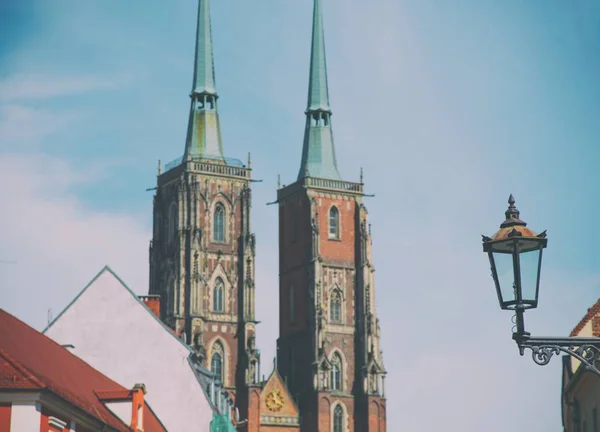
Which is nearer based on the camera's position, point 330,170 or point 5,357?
point 5,357

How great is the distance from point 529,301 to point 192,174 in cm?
8321

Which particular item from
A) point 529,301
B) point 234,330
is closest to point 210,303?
point 234,330

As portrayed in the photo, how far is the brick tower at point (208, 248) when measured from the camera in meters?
91.9

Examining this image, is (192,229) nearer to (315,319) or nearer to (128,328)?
(315,319)

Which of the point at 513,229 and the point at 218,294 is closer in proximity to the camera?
the point at 513,229

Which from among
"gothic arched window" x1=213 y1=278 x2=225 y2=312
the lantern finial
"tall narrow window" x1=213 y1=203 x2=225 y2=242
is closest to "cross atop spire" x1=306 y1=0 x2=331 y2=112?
"tall narrow window" x1=213 y1=203 x2=225 y2=242

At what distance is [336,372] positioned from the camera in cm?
9544

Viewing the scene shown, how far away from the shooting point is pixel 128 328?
41625 millimetres

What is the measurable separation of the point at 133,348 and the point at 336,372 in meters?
54.9

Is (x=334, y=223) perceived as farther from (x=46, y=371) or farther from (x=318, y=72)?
(x=46, y=371)

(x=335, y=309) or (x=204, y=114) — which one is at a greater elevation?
(x=204, y=114)

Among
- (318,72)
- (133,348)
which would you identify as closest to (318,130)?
(318,72)

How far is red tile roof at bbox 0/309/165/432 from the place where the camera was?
21.4 m

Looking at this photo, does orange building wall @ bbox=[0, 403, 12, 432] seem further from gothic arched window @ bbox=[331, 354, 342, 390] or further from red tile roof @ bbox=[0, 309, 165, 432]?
gothic arched window @ bbox=[331, 354, 342, 390]
